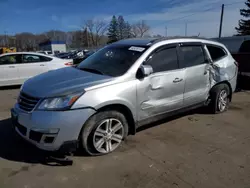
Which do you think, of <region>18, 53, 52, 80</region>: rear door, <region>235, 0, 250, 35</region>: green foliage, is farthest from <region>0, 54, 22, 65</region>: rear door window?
<region>235, 0, 250, 35</region>: green foliage

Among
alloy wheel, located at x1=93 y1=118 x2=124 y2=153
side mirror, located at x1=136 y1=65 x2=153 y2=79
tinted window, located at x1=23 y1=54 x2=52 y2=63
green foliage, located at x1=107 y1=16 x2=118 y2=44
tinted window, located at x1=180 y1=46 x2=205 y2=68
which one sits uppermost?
green foliage, located at x1=107 y1=16 x2=118 y2=44

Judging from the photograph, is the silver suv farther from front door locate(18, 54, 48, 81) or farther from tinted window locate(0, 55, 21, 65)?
tinted window locate(0, 55, 21, 65)

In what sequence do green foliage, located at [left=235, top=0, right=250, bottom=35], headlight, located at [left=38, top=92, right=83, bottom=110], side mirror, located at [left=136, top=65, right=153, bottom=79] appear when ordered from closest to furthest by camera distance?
headlight, located at [left=38, top=92, right=83, bottom=110], side mirror, located at [left=136, top=65, right=153, bottom=79], green foliage, located at [left=235, top=0, right=250, bottom=35]

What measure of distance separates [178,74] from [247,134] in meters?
1.66

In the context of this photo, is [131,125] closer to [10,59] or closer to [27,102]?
[27,102]

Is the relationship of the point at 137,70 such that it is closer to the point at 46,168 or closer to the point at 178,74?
the point at 178,74

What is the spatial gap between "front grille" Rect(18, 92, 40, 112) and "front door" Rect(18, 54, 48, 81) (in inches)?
222

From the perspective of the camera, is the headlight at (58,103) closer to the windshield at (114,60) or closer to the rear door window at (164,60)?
the windshield at (114,60)

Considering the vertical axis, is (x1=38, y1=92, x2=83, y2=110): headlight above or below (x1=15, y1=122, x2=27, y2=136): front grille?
above

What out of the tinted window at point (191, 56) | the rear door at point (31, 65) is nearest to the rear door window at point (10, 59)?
the rear door at point (31, 65)

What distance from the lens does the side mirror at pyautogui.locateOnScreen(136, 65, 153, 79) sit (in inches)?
128

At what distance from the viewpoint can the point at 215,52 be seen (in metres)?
4.68

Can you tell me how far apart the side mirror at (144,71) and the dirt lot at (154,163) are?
1.13m

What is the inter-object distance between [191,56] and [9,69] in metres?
6.81
